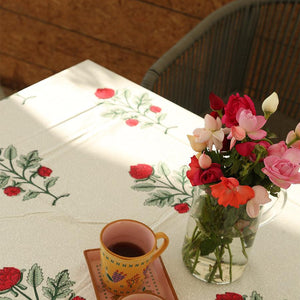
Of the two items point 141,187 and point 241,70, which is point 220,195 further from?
point 241,70

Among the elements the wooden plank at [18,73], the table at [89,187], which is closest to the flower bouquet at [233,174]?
the table at [89,187]

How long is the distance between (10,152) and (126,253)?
44 centimetres

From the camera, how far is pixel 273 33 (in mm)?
1863

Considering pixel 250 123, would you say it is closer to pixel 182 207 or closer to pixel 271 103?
pixel 271 103

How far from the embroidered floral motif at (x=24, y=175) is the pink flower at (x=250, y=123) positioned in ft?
1.50

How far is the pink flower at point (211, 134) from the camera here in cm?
72

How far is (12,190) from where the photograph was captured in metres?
0.99

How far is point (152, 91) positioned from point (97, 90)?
182 mm

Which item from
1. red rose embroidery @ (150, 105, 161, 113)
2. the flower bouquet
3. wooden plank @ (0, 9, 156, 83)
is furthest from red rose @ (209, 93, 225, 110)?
wooden plank @ (0, 9, 156, 83)

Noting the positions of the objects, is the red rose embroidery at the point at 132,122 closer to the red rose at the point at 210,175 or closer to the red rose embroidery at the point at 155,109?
the red rose embroidery at the point at 155,109

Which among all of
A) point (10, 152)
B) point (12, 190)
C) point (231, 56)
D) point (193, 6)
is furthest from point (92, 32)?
point (12, 190)

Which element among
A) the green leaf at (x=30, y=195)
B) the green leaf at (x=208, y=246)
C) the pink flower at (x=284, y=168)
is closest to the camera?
the pink flower at (x=284, y=168)

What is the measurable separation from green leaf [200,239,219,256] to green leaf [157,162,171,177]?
32 cm

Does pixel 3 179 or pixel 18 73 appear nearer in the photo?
pixel 3 179
